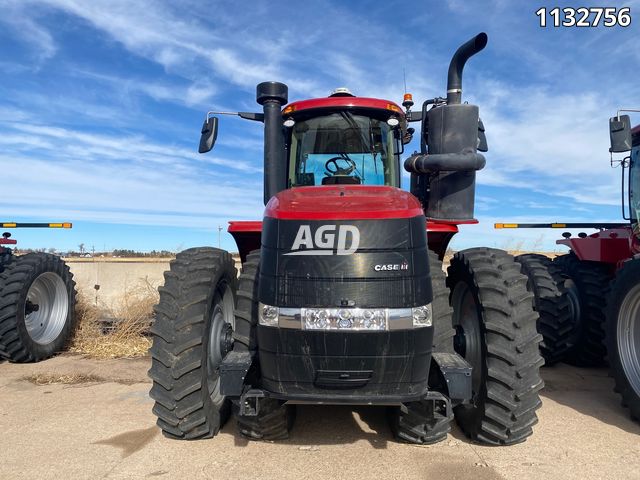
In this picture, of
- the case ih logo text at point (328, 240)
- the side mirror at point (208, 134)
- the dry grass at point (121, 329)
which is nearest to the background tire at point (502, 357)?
the case ih logo text at point (328, 240)

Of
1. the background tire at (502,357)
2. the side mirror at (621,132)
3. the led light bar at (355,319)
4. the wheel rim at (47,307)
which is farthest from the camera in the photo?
the wheel rim at (47,307)

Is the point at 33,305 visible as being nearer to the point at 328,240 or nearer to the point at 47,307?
the point at 47,307

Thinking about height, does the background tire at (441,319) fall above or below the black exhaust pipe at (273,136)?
below

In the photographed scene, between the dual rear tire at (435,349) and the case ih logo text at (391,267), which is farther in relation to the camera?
the dual rear tire at (435,349)

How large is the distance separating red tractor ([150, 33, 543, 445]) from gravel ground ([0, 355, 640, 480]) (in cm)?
16

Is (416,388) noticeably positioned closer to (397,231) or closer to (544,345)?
(397,231)

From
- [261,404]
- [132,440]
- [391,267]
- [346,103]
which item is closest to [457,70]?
[346,103]

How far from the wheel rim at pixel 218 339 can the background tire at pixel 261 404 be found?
333 mm

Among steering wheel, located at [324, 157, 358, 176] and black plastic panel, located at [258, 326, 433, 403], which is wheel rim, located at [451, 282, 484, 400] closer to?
black plastic panel, located at [258, 326, 433, 403]

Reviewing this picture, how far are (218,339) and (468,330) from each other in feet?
6.85

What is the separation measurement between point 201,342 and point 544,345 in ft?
14.4

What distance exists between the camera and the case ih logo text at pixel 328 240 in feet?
9.72

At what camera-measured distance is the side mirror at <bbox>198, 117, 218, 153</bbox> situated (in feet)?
15.5

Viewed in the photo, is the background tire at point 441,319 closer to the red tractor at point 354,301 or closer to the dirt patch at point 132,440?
the red tractor at point 354,301
